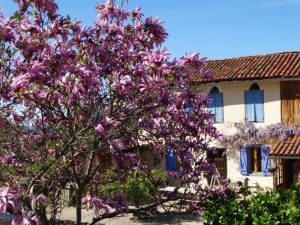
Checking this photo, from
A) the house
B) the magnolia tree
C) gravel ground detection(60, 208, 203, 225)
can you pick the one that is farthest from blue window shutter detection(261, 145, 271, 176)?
the magnolia tree

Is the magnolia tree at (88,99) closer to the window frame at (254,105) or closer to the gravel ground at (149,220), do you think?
the gravel ground at (149,220)

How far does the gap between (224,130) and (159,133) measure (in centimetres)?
1638

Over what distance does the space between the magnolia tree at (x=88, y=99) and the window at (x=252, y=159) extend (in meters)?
14.8

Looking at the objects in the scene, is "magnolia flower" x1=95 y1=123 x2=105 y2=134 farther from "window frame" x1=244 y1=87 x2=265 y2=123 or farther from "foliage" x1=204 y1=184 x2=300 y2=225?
"window frame" x1=244 y1=87 x2=265 y2=123

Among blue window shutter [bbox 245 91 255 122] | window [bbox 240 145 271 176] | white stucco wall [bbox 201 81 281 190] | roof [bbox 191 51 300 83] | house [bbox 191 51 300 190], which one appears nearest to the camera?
house [bbox 191 51 300 190]

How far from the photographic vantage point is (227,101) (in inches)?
917

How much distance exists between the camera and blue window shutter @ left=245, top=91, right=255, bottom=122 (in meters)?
22.5

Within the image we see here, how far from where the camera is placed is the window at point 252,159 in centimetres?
2239

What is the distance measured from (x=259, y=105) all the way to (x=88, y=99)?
17.1 meters

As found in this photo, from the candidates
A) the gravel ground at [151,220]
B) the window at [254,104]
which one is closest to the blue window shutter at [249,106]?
the window at [254,104]

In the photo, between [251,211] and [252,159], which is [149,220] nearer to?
[252,159]

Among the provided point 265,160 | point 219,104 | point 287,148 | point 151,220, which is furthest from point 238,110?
point 151,220

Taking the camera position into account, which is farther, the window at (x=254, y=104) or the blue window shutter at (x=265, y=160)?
the window at (x=254, y=104)

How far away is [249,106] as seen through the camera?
2261cm
